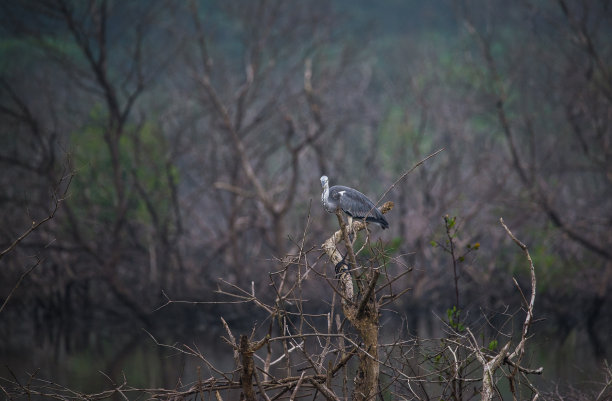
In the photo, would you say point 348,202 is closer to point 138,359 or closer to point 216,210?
point 138,359

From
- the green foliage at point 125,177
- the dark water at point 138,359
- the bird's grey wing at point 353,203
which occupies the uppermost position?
the bird's grey wing at point 353,203

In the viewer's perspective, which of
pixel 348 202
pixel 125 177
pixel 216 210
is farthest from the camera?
pixel 216 210

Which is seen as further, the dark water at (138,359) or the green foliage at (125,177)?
the green foliage at (125,177)

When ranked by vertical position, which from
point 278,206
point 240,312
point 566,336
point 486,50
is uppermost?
point 486,50

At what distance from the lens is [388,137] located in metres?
22.6

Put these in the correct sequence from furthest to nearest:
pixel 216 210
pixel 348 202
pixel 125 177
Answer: pixel 216 210 → pixel 125 177 → pixel 348 202

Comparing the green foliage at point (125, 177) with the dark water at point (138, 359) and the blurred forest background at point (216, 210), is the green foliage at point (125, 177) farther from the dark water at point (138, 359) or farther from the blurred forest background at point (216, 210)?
the dark water at point (138, 359)

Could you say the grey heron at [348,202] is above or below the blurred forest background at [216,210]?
above

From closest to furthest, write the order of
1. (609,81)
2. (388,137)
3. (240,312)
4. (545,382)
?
(545,382)
(609,81)
(240,312)
(388,137)

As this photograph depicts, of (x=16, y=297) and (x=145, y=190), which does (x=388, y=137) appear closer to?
(x=145, y=190)

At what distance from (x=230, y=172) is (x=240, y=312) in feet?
10.2

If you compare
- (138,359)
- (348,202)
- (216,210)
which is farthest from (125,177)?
(348,202)

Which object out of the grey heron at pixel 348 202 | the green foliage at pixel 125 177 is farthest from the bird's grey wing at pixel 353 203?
the green foliage at pixel 125 177

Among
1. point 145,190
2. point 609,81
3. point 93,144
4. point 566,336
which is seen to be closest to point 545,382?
point 566,336
